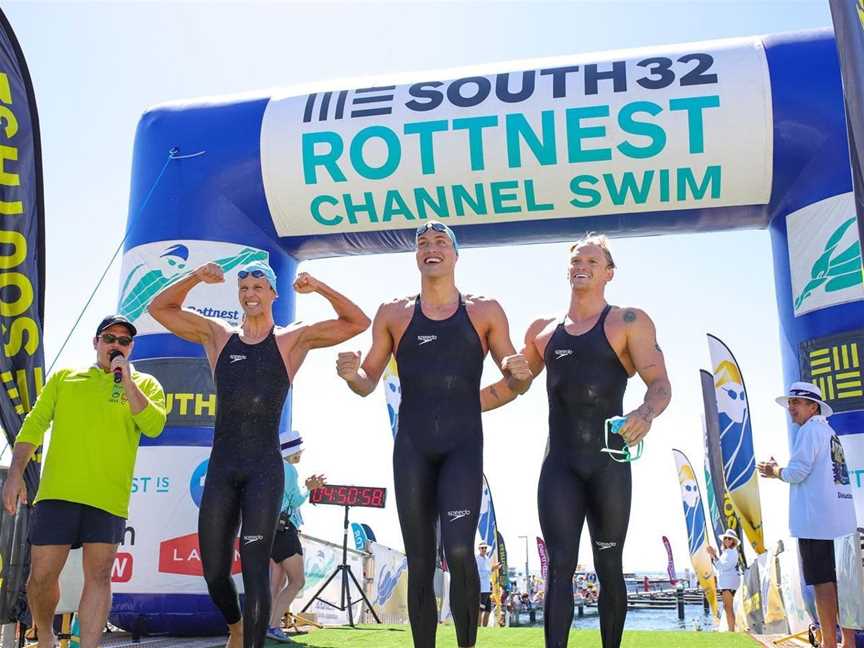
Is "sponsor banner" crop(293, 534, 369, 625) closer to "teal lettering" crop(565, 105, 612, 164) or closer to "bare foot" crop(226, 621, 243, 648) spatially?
"teal lettering" crop(565, 105, 612, 164)

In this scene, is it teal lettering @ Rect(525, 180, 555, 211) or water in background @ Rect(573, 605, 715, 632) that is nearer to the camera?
teal lettering @ Rect(525, 180, 555, 211)

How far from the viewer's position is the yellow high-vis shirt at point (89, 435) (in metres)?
4.34

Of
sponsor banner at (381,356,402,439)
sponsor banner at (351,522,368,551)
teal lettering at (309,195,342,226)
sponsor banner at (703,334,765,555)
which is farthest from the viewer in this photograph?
sponsor banner at (351,522,368,551)

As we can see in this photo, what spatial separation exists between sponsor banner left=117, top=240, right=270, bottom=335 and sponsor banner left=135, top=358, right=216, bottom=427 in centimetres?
38

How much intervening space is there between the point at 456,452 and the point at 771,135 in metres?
5.14

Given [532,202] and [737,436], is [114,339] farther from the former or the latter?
[737,436]

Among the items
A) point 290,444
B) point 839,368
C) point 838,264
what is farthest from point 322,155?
point 839,368

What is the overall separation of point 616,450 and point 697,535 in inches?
915

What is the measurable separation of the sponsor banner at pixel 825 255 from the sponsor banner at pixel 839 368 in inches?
12.8

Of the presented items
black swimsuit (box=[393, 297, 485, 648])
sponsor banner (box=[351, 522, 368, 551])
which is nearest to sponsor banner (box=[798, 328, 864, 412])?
black swimsuit (box=[393, 297, 485, 648])

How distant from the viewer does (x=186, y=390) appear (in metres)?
7.70

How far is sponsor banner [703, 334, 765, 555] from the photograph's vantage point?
12375 mm

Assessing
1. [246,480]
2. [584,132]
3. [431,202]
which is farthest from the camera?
[431,202]

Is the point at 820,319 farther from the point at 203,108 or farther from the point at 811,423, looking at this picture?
the point at 203,108
